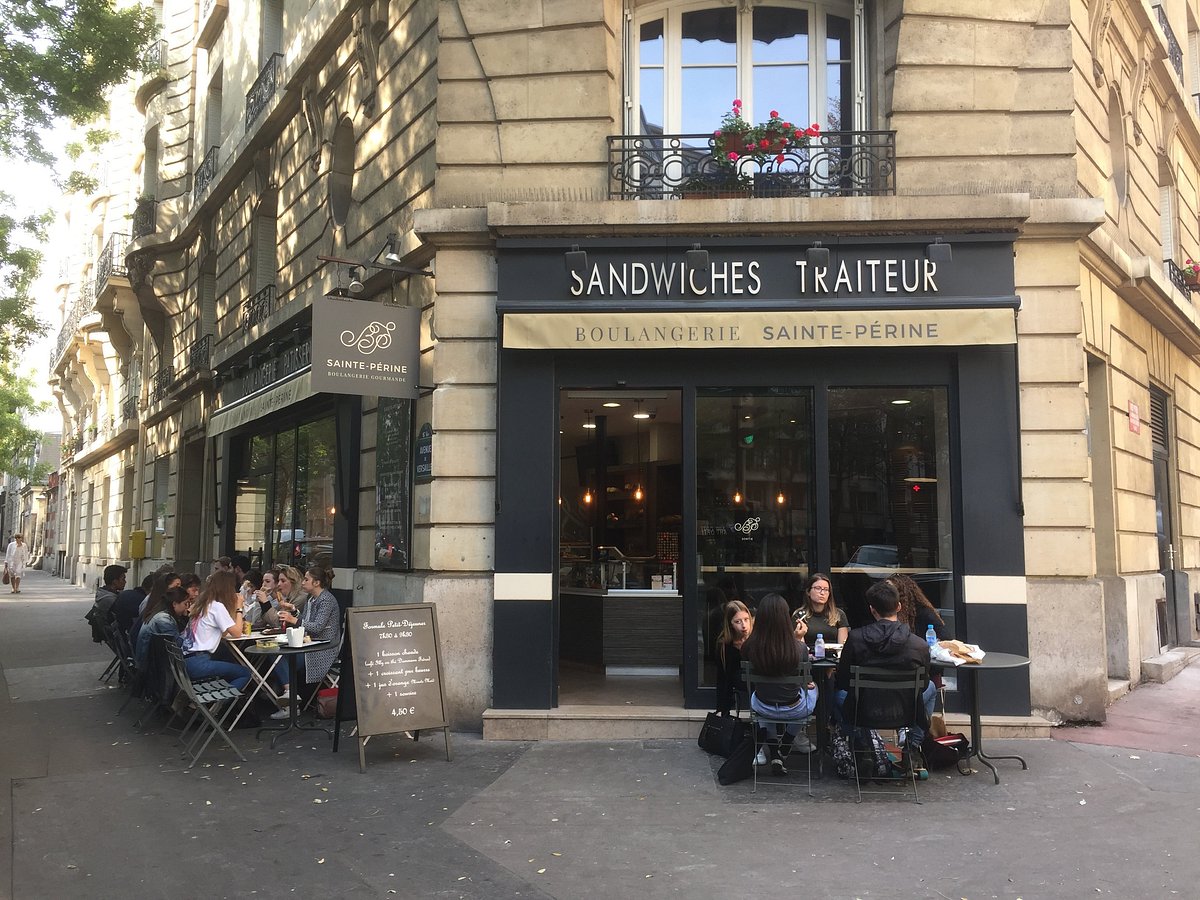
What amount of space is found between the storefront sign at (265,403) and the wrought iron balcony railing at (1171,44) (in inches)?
509

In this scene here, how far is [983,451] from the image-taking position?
26.9 ft

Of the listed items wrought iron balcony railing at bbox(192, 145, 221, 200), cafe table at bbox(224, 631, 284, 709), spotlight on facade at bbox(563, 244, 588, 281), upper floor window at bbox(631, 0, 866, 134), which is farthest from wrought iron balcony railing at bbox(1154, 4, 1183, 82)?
wrought iron balcony railing at bbox(192, 145, 221, 200)

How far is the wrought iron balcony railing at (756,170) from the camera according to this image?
8.66 metres

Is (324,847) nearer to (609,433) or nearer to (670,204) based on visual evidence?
(670,204)

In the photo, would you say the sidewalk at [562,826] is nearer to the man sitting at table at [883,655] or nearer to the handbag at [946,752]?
the handbag at [946,752]

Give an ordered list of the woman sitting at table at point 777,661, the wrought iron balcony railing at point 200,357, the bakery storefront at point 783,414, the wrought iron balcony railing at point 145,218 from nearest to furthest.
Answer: the woman sitting at table at point 777,661 < the bakery storefront at point 783,414 < the wrought iron balcony railing at point 200,357 < the wrought iron balcony railing at point 145,218

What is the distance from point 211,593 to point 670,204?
18.5ft

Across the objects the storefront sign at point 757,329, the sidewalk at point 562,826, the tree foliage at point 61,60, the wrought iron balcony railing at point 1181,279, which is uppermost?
the tree foliage at point 61,60

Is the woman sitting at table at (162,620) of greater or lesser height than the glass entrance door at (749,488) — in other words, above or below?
below

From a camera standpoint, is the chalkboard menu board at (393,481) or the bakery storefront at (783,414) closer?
the bakery storefront at (783,414)

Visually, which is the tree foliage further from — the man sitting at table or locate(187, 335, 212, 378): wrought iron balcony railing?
the man sitting at table

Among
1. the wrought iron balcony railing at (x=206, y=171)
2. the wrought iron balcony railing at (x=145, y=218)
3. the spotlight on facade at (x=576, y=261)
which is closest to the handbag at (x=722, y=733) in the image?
the spotlight on facade at (x=576, y=261)

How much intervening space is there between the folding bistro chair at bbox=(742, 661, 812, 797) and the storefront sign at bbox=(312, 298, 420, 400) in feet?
15.2

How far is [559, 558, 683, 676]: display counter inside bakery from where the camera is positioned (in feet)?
35.1
